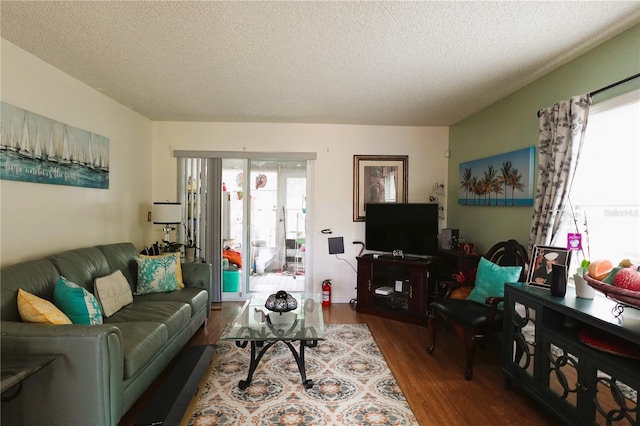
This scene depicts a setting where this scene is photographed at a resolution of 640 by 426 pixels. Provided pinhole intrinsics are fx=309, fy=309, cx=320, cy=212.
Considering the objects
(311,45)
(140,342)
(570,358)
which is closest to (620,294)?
(570,358)

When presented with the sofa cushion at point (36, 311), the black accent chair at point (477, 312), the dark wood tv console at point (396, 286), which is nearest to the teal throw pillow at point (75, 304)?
the sofa cushion at point (36, 311)

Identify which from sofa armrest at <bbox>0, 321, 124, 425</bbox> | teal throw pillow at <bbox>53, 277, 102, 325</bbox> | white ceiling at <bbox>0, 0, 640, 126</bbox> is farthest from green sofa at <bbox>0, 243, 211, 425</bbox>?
white ceiling at <bbox>0, 0, 640, 126</bbox>

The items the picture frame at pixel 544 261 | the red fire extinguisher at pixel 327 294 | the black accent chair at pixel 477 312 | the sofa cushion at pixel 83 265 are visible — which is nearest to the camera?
the picture frame at pixel 544 261

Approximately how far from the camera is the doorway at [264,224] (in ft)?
14.7

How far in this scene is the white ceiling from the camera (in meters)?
1.83

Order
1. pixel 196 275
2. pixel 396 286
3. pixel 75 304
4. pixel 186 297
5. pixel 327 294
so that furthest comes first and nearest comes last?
pixel 327 294 → pixel 396 286 → pixel 196 275 → pixel 186 297 → pixel 75 304

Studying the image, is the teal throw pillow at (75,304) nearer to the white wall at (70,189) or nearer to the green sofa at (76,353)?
the green sofa at (76,353)

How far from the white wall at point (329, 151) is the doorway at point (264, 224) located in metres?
0.28

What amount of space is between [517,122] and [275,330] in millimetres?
2961

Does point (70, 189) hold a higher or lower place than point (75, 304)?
higher

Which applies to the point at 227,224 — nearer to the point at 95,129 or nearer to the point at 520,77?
the point at 95,129

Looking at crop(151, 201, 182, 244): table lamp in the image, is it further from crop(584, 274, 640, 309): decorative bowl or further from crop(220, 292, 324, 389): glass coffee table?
crop(584, 274, 640, 309): decorative bowl

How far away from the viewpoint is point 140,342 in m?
2.01

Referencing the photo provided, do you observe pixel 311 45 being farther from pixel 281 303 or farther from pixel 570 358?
pixel 570 358
